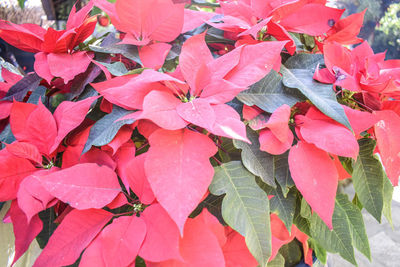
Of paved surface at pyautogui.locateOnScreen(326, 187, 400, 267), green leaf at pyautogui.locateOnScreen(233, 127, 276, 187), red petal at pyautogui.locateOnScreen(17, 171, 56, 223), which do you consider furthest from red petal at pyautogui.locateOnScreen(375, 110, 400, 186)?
paved surface at pyautogui.locateOnScreen(326, 187, 400, 267)

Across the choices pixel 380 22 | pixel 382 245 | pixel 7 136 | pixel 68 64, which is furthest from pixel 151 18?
pixel 382 245

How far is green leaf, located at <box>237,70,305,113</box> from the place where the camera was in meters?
0.31

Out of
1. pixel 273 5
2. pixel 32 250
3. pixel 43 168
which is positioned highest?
pixel 273 5

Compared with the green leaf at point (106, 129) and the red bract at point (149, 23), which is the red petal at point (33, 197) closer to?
the green leaf at point (106, 129)

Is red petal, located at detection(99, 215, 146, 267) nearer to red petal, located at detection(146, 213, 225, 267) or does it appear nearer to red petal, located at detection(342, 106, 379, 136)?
red petal, located at detection(146, 213, 225, 267)

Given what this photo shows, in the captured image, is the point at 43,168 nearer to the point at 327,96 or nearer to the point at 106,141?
the point at 106,141

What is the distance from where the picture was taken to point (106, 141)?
0.28 meters

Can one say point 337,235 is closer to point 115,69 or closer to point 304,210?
point 304,210

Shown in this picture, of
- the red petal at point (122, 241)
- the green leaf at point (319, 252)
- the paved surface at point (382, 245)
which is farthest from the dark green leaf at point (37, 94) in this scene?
the paved surface at point (382, 245)

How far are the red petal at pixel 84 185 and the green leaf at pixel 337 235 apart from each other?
0.22 meters

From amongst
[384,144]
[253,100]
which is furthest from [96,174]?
[384,144]

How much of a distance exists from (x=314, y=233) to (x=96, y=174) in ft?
0.82

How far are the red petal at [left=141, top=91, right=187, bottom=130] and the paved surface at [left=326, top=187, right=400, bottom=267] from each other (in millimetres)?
808

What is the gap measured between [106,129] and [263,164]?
0.51 feet
